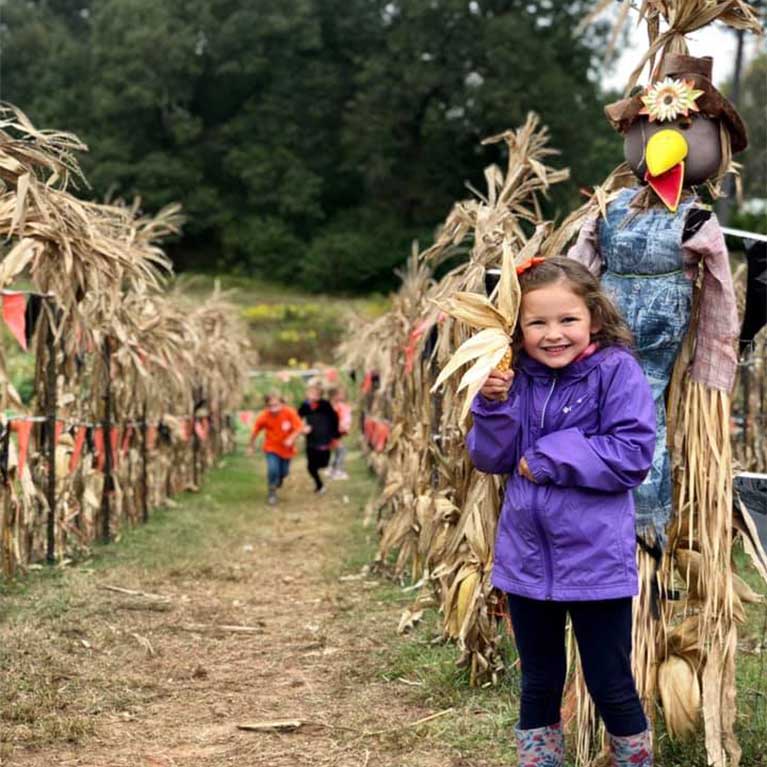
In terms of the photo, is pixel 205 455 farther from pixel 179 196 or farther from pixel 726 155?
pixel 179 196

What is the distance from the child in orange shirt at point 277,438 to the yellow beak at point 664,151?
26.3 feet

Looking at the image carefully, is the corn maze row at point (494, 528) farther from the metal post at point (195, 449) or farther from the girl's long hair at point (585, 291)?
the metal post at point (195, 449)

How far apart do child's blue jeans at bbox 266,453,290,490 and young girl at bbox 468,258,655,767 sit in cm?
830

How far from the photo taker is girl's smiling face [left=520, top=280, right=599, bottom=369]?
9.71ft

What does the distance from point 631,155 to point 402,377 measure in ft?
13.8

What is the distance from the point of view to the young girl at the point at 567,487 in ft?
9.36

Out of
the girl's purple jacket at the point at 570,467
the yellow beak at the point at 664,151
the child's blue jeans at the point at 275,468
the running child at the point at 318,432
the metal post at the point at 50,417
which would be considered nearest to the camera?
the girl's purple jacket at the point at 570,467

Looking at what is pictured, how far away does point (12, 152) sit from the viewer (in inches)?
154

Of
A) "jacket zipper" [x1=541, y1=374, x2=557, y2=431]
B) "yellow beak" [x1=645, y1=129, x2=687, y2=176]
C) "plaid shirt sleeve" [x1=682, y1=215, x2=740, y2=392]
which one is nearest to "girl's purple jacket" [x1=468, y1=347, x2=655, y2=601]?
"jacket zipper" [x1=541, y1=374, x2=557, y2=431]

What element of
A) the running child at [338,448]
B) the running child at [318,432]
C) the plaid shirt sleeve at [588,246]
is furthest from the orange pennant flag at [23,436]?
the running child at [338,448]

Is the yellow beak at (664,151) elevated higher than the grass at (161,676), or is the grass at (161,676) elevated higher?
the yellow beak at (664,151)

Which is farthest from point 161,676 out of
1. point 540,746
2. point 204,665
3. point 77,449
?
point 77,449

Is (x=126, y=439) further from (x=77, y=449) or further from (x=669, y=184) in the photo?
(x=669, y=184)

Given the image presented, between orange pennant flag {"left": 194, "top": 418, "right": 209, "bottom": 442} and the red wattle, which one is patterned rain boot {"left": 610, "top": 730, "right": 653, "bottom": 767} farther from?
orange pennant flag {"left": 194, "top": 418, "right": 209, "bottom": 442}
